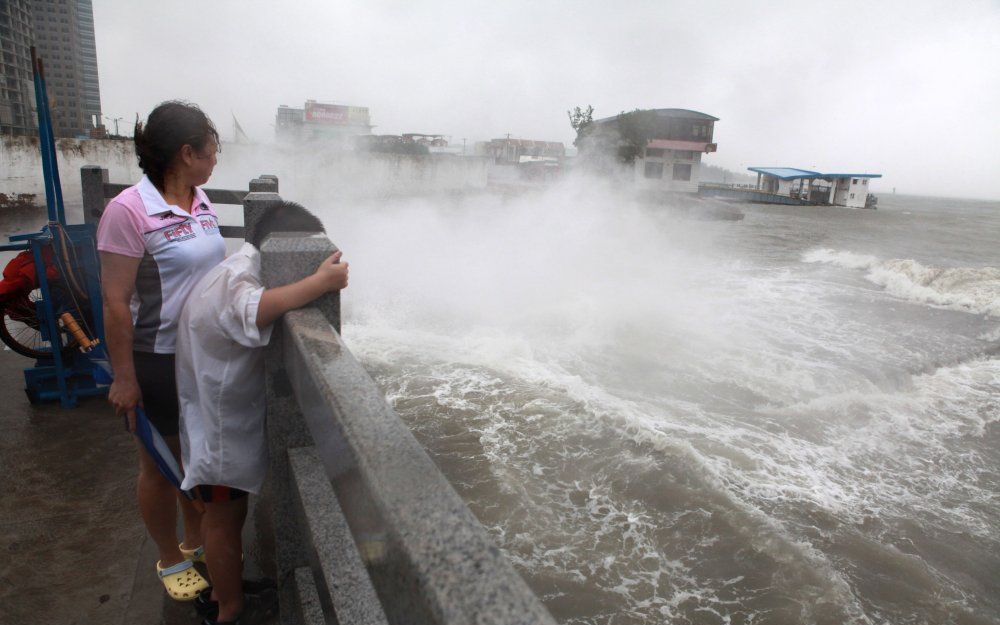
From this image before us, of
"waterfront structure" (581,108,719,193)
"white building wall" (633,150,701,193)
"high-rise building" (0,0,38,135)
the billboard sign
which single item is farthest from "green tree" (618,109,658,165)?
"high-rise building" (0,0,38,135)

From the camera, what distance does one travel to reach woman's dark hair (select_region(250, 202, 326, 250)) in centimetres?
213

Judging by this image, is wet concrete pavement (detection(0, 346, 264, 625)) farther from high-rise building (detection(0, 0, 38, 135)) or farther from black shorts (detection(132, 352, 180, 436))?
high-rise building (detection(0, 0, 38, 135))

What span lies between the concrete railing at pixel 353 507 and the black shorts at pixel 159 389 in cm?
49

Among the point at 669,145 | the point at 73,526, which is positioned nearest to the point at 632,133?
the point at 669,145

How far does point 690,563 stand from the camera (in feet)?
14.4

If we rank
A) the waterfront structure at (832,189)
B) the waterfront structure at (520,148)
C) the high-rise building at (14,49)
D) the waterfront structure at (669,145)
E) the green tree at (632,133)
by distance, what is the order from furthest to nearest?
the waterfront structure at (520,148), the high-rise building at (14,49), the waterfront structure at (832,189), the waterfront structure at (669,145), the green tree at (632,133)

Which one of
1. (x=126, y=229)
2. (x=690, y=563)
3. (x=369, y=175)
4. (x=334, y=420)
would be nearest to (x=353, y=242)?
(x=369, y=175)

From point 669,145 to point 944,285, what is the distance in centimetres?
4072

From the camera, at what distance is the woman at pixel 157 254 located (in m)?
1.93

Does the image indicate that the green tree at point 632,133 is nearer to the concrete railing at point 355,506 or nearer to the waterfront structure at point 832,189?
the waterfront structure at point 832,189

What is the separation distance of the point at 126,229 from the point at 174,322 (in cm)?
36

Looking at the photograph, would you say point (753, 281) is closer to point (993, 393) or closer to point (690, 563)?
point (993, 393)

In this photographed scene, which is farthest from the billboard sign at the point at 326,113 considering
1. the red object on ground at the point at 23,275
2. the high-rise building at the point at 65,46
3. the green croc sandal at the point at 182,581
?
the green croc sandal at the point at 182,581

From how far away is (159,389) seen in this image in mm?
2139
